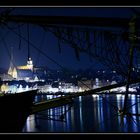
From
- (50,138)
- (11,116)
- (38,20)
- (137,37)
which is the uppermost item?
(38,20)

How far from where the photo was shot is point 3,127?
13.8 feet

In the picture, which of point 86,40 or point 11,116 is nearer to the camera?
point 11,116

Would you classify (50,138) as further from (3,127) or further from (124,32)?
(124,32)

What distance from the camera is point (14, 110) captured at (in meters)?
4.48

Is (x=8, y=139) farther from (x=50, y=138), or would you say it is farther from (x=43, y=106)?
(x=43, y=106)

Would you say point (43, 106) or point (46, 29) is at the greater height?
point (46, 29)

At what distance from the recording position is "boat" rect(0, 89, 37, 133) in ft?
13.9

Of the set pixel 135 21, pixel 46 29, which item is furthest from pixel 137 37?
pixel 46 29

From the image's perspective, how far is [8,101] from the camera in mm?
4305

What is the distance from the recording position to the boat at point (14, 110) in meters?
4.25

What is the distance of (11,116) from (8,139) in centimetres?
43
